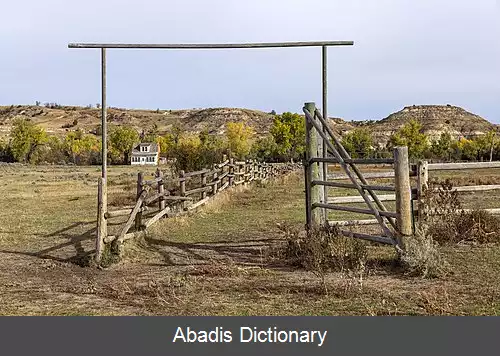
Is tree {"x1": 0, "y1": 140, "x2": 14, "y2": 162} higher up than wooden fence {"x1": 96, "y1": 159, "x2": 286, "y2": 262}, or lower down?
higher up

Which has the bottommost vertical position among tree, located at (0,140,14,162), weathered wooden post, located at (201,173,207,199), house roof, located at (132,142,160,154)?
weathered wooden post, located at (201,173,207,199)

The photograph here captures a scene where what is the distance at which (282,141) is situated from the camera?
67.0m

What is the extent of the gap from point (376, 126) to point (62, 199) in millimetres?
111511

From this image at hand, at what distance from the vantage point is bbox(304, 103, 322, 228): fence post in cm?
946

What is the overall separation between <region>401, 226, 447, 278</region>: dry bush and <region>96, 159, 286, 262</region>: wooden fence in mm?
4394

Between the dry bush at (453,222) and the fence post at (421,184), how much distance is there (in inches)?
2.0

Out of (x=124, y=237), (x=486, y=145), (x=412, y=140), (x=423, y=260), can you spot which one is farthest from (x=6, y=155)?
(x=423, y=260)

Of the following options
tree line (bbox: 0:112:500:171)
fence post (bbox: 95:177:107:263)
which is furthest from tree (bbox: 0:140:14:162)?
fence post (bbox: 95:177:107:263)

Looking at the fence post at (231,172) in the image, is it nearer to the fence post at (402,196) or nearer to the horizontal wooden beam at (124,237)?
the horizontal wooden beam at (124,237)

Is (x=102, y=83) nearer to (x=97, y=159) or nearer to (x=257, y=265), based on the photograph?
(x=257, y=265)

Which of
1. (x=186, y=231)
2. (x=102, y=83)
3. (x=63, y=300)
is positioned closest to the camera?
(x=63, y=300)

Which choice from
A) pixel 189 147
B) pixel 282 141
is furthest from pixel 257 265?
pixel 282 141

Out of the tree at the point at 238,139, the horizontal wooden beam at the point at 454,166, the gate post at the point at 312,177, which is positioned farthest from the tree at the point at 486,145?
the gate post at the point at 312,177

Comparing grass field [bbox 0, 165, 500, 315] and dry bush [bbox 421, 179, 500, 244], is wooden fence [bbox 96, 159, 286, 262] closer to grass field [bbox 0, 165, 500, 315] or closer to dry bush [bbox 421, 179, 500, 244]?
grass field [bbox 0, 165, 500, 315]
